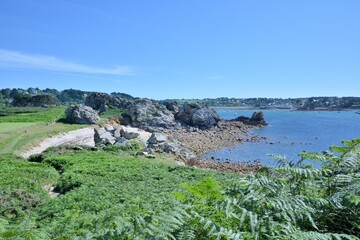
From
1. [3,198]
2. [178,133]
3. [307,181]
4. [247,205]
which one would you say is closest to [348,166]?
[307,181]

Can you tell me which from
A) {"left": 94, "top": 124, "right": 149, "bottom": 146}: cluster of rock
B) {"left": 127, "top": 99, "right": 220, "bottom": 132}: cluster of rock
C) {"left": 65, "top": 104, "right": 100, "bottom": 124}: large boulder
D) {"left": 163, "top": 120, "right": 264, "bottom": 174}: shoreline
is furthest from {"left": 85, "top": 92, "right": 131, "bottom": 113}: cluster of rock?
{"left": 94, "top": 124, "right": 149, "bottom": 146}: cluster of rock

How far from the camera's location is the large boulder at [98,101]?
74000mm

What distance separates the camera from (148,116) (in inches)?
2621

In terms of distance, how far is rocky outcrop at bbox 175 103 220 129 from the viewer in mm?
71812

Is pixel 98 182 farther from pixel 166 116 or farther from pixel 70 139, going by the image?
pixel 166 116

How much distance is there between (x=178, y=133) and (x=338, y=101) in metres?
168

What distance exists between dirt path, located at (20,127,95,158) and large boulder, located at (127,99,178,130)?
617 inches

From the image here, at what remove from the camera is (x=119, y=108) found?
75.2 m

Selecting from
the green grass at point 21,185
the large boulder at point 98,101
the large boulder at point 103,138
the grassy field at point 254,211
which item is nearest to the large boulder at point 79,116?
the large boulder at point 103,138

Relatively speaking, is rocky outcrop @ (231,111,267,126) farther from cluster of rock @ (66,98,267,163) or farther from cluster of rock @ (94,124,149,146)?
cluster of rock @ (94,124,149,146)

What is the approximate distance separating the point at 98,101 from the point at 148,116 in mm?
15690

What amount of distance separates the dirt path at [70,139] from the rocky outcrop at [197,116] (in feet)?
Result: 93.4

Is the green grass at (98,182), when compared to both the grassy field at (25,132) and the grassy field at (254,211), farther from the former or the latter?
the grassy field at (254,211)

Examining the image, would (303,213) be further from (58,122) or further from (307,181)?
(58,122)
